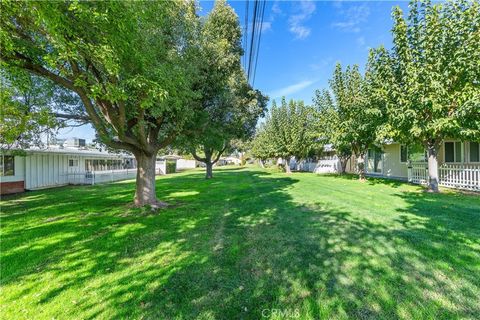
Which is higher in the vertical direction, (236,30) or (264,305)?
(236,30)

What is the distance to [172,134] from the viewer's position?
8938 millimetres

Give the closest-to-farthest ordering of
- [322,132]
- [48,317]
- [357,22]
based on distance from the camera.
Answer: [48,317] → [357,22] → [322,132]

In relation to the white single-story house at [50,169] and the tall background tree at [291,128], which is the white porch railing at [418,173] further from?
the white single-story house at [50,169]

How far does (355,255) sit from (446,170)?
1260 cm

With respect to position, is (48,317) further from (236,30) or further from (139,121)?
(236,30)

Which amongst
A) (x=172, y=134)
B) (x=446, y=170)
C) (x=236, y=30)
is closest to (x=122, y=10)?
(x=172, y=134)

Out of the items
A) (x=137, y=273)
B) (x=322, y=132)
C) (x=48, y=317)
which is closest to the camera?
(x=48, y=317)

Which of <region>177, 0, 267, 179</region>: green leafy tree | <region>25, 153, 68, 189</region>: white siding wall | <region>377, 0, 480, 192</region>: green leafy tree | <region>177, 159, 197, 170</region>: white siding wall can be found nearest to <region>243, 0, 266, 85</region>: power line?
<region>177, 0, 267, 179</region>: green leafy tree

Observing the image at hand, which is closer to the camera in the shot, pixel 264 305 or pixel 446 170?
pixel 264 305

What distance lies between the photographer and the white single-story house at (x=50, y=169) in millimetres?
14938

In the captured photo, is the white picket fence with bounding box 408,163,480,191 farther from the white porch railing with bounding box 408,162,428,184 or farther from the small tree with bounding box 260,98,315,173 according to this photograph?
the small tree with bounding box 260,98,315,173

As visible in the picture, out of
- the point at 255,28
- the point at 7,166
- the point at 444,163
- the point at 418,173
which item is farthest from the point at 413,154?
the point at 7,166

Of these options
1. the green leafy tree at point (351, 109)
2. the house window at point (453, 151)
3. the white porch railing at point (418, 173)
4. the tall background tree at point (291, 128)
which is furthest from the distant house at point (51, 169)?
the house window at point (453, 151)

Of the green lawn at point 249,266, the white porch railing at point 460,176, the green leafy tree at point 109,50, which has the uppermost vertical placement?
the green leafy tree at point 109,50
